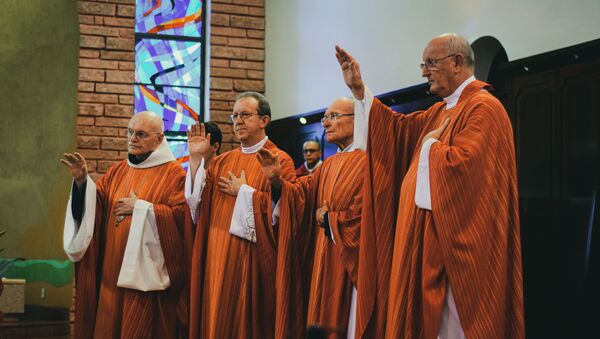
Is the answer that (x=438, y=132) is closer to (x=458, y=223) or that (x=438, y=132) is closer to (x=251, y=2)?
(x=458, y=223)

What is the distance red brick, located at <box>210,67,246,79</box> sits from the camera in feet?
30.1

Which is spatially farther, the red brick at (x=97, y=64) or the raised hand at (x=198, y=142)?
the red brick at (x=97, y=64)

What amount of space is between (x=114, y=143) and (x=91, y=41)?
44.1 inches

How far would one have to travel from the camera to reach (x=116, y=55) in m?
8.80

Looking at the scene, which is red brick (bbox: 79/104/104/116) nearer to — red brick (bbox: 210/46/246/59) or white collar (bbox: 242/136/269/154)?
red brick (bbox: 210/46/246/59)

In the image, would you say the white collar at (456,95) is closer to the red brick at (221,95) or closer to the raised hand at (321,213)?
the raised hand at (321,213)

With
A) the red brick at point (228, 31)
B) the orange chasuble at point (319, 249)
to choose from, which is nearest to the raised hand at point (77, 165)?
the orange chasuble at point (319, 249)

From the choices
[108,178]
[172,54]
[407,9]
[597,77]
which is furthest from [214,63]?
[597,77]

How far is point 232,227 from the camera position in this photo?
5141 mm

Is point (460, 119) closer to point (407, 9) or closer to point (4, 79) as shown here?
point (407, 9)

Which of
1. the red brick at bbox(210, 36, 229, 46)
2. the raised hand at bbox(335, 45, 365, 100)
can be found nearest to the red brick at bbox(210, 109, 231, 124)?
the red brick at bbox(210, 36, 229, 46)

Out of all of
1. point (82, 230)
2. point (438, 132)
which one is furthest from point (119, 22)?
point (438, 132)

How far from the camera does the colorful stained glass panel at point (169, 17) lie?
30.6 ft

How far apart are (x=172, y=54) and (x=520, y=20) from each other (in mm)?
4936
